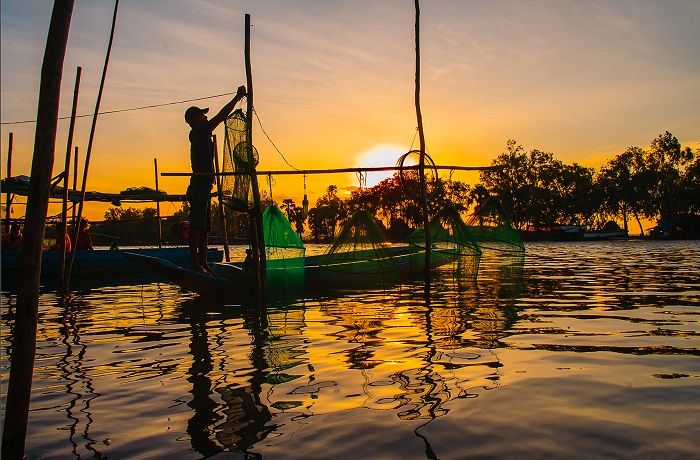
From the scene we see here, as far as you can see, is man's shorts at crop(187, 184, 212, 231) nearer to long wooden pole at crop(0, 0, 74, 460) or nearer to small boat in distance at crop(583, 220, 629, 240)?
long wooden pole at crop(0, 0, 74, 460)

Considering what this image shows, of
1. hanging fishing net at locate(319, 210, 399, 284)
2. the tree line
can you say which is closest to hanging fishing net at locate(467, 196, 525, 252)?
hanging fishing net at locate(319, 210, 399, 284)

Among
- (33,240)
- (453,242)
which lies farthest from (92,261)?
(33,240)

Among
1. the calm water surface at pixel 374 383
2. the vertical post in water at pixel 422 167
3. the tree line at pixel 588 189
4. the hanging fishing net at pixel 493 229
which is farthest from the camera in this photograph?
the tree line at pixel 588 189

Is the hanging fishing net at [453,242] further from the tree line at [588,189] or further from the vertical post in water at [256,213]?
the tree line at [588,189]

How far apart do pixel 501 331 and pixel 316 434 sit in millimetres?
3444

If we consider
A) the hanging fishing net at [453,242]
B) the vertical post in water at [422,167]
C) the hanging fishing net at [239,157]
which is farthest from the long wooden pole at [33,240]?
the hanging fishing net at [453,242]

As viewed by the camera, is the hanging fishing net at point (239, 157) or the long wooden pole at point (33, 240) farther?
the hanging fishing net at point (239, 157)

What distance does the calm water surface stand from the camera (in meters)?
3.12

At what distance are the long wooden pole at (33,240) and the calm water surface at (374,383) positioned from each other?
0.32 meters

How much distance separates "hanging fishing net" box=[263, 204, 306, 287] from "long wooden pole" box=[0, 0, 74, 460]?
677 cm

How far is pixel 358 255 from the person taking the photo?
10.8 metres

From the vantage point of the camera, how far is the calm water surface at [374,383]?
10.2ft

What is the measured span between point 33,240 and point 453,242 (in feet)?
31.5

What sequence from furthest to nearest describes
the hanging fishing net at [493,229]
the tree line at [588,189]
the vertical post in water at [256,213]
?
the tree line at [588,189] < the hanging fishing net at [493,229] < the vertical post in water at [256,213]
